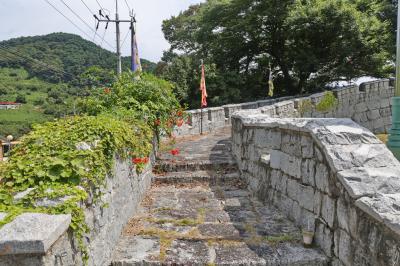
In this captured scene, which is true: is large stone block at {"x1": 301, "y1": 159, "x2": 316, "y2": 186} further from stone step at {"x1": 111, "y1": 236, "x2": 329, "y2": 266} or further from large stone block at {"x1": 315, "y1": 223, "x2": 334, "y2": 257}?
stone step at {"x1": 111, "y1": 236, "x2": 329, "y2": 266}

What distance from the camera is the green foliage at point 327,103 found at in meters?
11.6

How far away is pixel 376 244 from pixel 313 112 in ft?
32.2

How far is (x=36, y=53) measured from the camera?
3319 centimetres

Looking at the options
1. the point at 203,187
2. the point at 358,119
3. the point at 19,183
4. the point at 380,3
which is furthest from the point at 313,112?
the point at 380,3

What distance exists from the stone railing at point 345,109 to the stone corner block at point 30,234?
8236mm

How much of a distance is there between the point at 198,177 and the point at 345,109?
893cm

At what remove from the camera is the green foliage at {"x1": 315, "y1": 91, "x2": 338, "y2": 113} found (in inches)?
456

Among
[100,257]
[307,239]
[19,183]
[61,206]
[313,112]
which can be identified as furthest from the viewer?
[313,112]

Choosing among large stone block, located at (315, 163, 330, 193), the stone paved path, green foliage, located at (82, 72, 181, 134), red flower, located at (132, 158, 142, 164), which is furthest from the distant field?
large stone block, located at (315, 163, 330, 193)

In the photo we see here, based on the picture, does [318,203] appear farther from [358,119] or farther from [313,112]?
[358,119]

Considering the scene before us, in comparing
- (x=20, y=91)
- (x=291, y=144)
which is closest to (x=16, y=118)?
(x=20, y=91)

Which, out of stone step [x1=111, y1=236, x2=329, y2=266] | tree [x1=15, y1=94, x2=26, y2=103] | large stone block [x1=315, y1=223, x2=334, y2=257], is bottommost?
stone step [x1=111, y1=236, x2=329, y2=266]

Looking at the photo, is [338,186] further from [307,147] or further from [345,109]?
[345,109]

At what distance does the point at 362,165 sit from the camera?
112 inches
